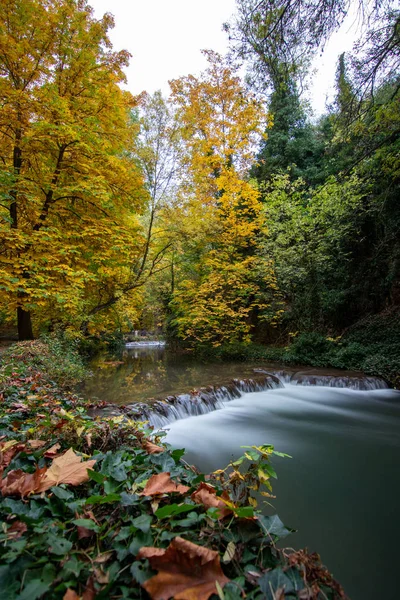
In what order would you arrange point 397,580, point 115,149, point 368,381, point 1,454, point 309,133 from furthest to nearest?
1. point 309,133
2. point 368,381
3. point 115,149
4. point 397,580
5. point 1,454

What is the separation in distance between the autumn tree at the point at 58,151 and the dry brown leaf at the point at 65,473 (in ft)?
16.3

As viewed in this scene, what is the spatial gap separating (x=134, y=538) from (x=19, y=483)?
0.64 m

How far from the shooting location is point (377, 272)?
10.7 metres

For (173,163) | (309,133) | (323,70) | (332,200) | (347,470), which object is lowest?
(347,470)

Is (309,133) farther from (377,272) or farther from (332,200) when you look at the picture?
(377,272)

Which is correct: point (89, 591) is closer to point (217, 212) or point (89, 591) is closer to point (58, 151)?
point (58, 151)

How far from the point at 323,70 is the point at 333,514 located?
580 cm

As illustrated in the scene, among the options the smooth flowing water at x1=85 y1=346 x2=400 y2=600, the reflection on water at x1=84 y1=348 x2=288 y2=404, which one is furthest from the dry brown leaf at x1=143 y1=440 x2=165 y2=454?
the reflection on water at x1=84 y1=348 x2=288 y2=404

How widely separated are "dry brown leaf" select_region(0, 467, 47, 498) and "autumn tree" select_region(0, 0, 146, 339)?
16.5 feet

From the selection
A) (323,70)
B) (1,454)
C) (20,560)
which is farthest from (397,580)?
(323,70)

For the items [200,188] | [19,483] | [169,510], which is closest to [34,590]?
[169,510]

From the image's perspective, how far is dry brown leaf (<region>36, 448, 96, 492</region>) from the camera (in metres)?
1.35

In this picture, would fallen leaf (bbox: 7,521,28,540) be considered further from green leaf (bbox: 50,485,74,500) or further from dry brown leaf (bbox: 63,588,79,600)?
dry brown leaf (bbox: 63,588,79,600)

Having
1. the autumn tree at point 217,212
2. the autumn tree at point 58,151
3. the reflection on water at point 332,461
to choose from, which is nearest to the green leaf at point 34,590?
the reflection on water at point 332,461
